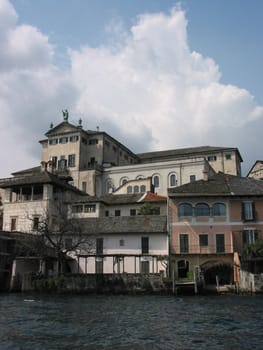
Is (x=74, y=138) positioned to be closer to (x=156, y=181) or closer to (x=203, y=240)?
(x=156, y=181)

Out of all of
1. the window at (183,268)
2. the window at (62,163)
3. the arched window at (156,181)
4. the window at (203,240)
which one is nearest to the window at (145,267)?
the window at (183,268)

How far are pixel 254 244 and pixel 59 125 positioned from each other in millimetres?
53249

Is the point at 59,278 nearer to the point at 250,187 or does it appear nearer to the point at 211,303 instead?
the point at 211,303

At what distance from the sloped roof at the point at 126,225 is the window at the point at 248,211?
847cm

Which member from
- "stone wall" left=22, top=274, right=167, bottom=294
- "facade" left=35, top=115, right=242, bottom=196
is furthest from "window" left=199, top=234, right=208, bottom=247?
"facade" left=35, top=115, right=242, bottom=196

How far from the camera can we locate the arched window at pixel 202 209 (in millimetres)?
45750

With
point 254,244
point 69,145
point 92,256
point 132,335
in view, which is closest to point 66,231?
point 92,256

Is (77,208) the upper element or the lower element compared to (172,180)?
lower

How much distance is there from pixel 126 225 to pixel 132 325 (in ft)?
91.0

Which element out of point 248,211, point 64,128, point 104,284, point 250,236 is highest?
point 64,128

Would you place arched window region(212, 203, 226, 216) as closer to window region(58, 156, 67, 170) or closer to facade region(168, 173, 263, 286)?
facade region(168, 173, 263, 286)

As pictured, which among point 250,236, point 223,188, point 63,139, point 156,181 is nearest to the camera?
point 250,236

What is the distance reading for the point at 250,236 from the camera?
145ft

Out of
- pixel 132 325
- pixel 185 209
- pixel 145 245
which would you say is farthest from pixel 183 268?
pixel 132 325
